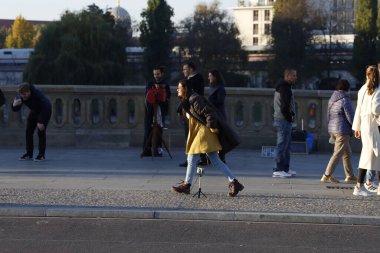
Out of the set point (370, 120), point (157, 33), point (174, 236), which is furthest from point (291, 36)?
point (174, 236)

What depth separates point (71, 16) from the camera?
63156 millimetres

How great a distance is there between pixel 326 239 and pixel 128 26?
287 ft

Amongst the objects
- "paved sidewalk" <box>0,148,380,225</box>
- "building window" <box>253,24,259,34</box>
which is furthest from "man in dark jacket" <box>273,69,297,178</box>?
"building window" <box>253,24,259,34</box>

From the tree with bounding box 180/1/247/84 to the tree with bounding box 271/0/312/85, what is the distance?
441 cm

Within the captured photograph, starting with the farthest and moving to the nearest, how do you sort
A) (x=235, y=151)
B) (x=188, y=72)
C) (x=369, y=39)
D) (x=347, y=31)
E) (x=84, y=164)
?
(x=347, y=31) < (x=369, y=39) < (x=235, y=151) < (x=84, y=164) < (x=188, y=72)

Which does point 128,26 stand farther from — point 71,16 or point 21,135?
point 21,135

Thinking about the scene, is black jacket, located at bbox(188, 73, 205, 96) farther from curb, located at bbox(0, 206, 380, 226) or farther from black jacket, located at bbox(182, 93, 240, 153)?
curb, located at bbox(0, 206, 380, 226)

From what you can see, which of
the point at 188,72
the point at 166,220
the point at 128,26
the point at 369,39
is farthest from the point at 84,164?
the point at 128,26

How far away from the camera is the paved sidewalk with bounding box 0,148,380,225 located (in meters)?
8.96

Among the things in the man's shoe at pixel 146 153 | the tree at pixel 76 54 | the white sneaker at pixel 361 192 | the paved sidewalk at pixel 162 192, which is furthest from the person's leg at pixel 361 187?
the tree at pixel 76 54

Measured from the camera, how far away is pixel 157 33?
83375mm

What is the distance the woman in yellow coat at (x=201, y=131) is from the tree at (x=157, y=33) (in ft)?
239

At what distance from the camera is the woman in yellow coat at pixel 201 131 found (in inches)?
390

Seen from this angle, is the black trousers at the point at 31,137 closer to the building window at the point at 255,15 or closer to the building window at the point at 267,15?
the building window at the point at 267,15
